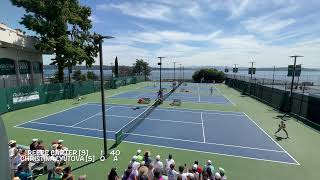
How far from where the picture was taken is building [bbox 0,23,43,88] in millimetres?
31592

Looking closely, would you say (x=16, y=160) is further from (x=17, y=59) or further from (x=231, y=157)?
(x=17, y=59)

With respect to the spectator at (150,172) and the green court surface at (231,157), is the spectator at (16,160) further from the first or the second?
the spectator at (150,172)

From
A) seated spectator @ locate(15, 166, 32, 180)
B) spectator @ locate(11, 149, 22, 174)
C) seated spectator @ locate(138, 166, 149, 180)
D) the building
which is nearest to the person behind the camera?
seated spectator @ locate(138, 166, 149, 180)

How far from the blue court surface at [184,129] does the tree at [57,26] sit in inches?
483

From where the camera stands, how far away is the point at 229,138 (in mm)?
18516

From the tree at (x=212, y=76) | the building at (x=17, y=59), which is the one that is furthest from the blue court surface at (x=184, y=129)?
the tree at (x=212, y=76)

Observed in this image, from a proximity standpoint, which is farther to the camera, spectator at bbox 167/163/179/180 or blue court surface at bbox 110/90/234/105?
blue court surface at bbox 110/90/234/105

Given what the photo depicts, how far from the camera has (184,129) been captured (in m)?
20.8

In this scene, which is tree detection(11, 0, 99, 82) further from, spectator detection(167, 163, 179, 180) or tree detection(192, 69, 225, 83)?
tree detection(192, 69, 225, 83)

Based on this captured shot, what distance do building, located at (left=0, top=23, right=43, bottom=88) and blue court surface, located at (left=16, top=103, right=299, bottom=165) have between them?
12.5 m

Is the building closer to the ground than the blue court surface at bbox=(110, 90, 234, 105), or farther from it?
farther from it

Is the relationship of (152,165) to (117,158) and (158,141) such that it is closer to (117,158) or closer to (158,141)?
(117,158)

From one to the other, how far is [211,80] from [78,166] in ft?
244

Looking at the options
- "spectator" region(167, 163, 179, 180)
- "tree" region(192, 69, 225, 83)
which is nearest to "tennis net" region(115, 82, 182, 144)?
"spectator" region(167, 163, 179, 180)
